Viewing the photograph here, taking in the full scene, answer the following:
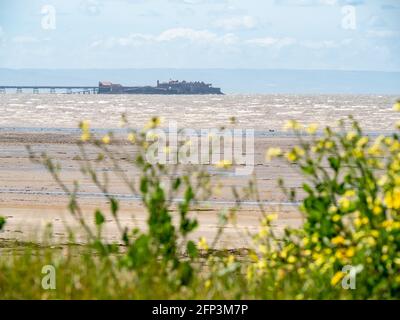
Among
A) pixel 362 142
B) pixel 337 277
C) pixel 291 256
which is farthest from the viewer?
pixel 291 256

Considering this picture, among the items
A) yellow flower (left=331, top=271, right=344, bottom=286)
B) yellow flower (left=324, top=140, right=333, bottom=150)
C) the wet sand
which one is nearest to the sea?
the wet sand

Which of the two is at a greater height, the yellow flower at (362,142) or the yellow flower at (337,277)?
the yellow flower at (362,142)

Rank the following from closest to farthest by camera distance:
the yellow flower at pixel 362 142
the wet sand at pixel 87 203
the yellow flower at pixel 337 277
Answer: the yellow flower at pixel 337 277 → the yellow flower at pixel 362 142 → the wet sand at pixel 87 203

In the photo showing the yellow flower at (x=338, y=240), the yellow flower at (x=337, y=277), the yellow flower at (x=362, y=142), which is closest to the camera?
the yellow flower at (x=337, y=277)

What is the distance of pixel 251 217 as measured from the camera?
1667 cm

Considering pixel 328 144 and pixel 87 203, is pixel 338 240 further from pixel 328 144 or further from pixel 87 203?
pixel 87 203

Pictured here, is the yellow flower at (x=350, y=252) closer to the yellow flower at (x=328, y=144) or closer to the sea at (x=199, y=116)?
the yellow flower at (x=328, y=144)

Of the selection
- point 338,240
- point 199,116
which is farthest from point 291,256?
point 199,116

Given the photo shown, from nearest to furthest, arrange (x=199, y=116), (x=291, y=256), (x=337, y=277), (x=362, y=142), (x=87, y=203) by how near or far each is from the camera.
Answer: (x=337, y=277) < (x=362, y=142) < (x=291, y=256) < (x=87, y=203) < (x=199, y=116)

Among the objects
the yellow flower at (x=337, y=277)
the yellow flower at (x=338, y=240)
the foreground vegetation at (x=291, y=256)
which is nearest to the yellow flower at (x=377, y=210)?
the foreground vegetation at (x=291, y=256)
